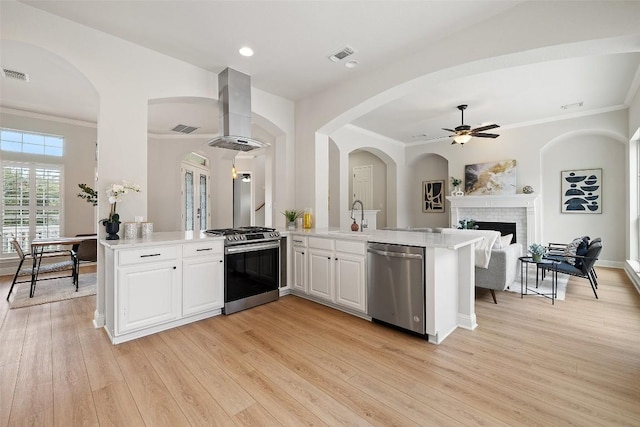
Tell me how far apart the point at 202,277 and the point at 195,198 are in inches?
196

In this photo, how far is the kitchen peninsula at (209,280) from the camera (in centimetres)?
259

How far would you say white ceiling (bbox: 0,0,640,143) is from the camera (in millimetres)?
2615

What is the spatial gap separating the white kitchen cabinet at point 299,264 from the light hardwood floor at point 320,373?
0.65m

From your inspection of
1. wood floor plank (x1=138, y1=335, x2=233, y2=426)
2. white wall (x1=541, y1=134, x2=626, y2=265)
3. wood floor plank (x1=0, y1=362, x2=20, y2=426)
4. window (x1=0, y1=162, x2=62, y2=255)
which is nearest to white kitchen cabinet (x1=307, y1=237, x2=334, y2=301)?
wood floor plank (x1=138, y1=335, x2=233, y2=426)

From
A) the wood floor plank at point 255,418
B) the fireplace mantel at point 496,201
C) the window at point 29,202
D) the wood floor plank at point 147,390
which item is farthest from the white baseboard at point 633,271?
the window at point 29,202

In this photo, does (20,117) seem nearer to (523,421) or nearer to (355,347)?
(355,347)

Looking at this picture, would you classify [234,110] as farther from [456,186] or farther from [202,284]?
[456,186]

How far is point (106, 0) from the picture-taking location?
2500 mm

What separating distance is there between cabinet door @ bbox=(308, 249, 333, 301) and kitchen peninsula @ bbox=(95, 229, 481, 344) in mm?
12

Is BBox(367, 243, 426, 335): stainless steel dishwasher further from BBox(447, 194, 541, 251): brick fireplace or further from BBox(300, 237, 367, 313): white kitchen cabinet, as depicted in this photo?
BBox(447, 194, 541, 251): brick fireplace

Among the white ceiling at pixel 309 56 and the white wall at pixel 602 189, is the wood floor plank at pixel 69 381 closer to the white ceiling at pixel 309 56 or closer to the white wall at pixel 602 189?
the white ceiling at pixel 309 56

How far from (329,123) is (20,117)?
231 inches

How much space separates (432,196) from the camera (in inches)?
320

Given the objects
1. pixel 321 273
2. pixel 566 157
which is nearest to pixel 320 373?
pixel 321 273
